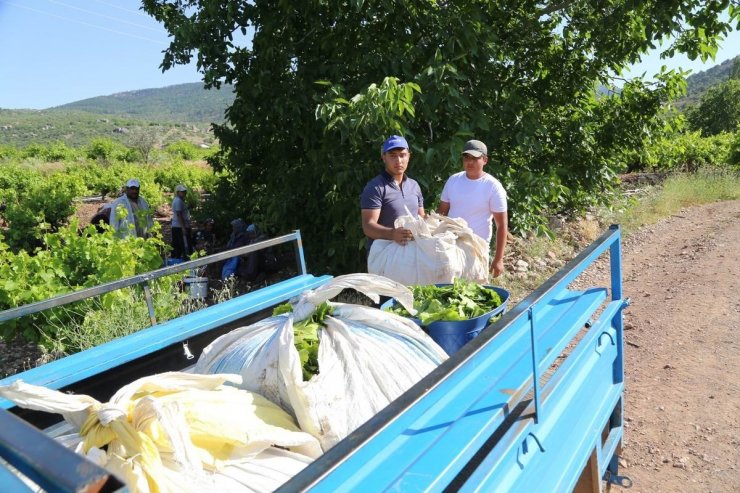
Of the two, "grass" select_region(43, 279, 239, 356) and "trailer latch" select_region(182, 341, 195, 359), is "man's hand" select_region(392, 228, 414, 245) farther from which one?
"grass" select_region(43, 279, 239, 356)

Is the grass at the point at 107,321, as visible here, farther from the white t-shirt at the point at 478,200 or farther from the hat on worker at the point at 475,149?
the hat on worker at the point at 475,149

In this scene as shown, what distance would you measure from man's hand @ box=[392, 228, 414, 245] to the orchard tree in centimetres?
139

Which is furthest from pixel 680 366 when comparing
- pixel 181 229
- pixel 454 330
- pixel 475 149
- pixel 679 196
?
pixel 679 196

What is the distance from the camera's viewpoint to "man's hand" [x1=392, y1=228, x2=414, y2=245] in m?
2.98

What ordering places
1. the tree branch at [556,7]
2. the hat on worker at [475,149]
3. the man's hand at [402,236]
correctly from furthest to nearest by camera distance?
the tree branch at [556,7] → the hat on worker at [475,149] → the man's hand at [402,236]

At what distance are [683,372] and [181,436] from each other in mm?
4064

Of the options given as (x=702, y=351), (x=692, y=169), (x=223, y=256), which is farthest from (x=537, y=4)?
(x=692, y=169)

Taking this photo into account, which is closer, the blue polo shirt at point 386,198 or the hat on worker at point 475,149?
the blue polo shirt at point 386,198

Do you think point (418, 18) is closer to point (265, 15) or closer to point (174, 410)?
point (265, 15)

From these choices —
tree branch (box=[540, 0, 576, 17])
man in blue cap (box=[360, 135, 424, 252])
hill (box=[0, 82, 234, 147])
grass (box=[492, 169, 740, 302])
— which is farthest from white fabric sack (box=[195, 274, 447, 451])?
hill (box=[0, 82, 234, 147])

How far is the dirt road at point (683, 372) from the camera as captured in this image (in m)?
3.04

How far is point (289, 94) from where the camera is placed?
5.59 meters

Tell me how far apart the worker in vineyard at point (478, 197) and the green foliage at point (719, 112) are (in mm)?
44130

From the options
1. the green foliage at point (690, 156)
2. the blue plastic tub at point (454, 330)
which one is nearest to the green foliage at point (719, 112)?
the green foliage at point (690, 156)
